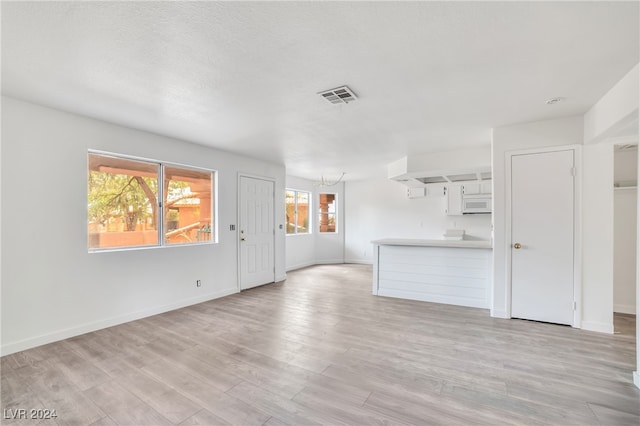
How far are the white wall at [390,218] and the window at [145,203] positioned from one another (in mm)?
4838

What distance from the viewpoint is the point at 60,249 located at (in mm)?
3084

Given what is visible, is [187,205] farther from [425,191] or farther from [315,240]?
[425,191]

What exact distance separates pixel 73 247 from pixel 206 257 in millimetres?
1771

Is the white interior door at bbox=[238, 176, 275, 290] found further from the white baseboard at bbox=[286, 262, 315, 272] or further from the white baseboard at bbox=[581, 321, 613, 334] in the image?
the white baseboard at bbox=[581, 321, 613, 334]

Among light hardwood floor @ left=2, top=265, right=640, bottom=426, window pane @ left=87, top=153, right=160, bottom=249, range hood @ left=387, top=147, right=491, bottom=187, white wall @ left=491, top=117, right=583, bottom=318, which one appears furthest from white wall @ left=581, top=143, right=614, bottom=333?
window pane @ left=87, top=153, right=160, bottom=249

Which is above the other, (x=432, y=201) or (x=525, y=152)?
(x=525, y=152)

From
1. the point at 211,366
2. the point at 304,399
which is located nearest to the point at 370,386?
the point at 304,399

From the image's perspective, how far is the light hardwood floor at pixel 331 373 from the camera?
1907 mm

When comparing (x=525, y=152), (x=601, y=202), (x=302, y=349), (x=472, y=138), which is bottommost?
(x=302, y=349)

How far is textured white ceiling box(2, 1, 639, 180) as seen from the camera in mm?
1646

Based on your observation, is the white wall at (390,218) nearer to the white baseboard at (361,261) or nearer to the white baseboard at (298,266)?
the white baseboard at (361,261)

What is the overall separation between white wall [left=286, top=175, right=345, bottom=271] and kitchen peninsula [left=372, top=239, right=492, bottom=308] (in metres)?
3.20

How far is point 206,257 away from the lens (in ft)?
15.3

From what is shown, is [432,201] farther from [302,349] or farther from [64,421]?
[64,421]
